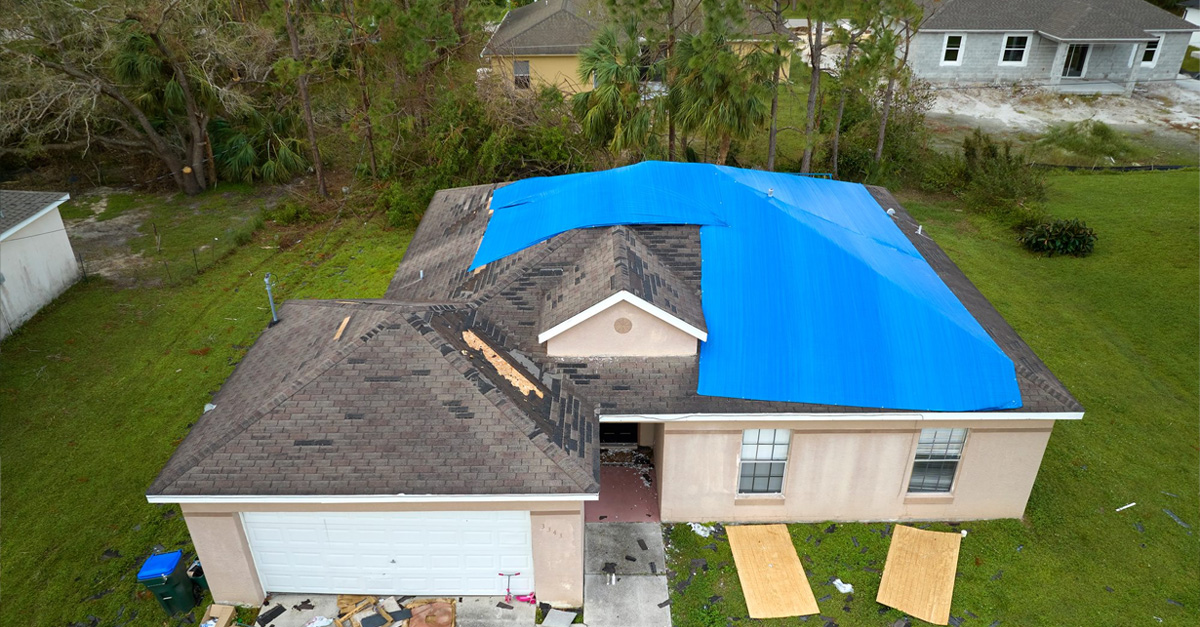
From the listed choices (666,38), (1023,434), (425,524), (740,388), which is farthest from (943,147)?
(425,524)

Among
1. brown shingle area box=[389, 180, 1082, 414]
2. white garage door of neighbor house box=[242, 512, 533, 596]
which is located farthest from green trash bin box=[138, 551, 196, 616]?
brown shingle area box=[389, 180, 1082, 414]

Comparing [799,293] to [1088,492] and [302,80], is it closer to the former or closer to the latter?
[1088,492]

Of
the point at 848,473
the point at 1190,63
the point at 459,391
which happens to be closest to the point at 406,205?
the point at 459,391

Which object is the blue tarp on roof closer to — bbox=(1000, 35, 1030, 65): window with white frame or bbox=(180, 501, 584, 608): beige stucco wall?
bbox=(180, 501, 584, 608): beige stucco wall

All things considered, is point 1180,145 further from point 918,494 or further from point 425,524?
point 425,524

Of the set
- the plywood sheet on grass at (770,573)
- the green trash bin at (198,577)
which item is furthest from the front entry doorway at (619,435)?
the green trash bin at (198,577)
